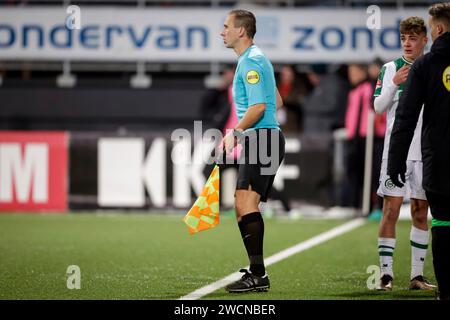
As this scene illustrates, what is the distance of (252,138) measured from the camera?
795 centimetres

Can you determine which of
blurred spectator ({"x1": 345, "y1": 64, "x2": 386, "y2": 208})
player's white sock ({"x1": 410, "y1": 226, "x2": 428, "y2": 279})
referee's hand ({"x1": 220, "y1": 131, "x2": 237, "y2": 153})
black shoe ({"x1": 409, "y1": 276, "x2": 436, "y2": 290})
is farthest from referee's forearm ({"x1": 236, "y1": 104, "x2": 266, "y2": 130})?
blurred spectator ({"x1": 345, "y1": 64, "x2": 386, "y2": 208})

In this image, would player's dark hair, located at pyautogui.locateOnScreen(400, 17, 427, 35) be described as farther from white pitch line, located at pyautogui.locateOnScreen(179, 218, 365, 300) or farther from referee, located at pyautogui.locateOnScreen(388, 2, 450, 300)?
white pitch line, located at pyautogui.locateOnScreen(179, 218, 365, 300)

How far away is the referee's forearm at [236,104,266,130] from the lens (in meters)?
7.80

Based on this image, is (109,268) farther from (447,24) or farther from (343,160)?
(343,160)

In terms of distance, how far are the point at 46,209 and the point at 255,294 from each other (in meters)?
8.91

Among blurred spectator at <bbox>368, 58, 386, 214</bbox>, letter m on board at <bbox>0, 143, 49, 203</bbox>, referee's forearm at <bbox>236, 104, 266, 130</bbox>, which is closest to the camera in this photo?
referee's forearm at <bbox>236, 104, 266, 130</bbox>

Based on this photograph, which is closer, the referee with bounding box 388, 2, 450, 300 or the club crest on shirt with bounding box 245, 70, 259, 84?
the referee with bounding box 388, 2, 450, 300

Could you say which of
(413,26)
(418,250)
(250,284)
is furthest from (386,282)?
(413,26)

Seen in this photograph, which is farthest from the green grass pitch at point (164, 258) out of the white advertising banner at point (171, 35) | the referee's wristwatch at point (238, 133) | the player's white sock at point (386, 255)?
the white advertising banner at point (171, 35)

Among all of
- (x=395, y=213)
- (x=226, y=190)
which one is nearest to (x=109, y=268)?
(x=395, y=213)

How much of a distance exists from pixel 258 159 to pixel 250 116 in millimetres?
319

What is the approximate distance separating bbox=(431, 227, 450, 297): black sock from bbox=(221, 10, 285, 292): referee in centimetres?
141

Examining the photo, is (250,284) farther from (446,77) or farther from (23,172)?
(23,172)
